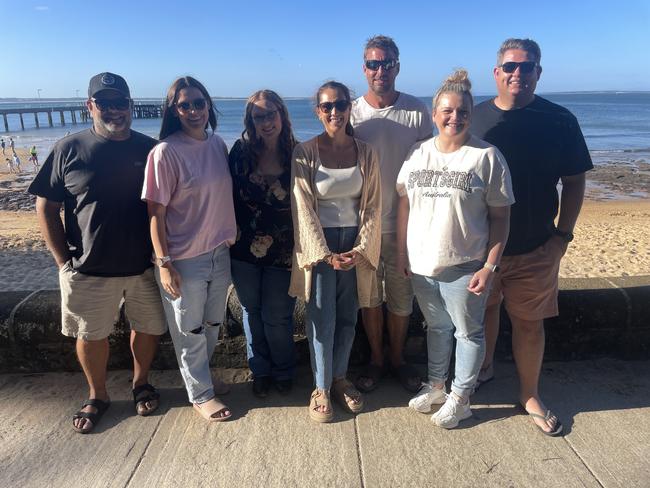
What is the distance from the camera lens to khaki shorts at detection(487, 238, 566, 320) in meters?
3.02

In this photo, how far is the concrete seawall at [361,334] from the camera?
3.41 m

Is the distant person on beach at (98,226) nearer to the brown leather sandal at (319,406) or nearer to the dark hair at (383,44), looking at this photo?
the brown leather sandal at (319,406)

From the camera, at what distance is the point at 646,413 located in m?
3.01

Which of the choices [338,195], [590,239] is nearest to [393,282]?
[338,195]

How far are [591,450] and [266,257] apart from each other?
2.13 meters

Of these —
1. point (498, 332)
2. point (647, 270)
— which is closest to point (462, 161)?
point (498, 332)

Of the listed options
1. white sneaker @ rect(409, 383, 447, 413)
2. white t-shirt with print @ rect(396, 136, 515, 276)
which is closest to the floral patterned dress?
white t-shirt with print @ rect(396, 136, 515, 276)

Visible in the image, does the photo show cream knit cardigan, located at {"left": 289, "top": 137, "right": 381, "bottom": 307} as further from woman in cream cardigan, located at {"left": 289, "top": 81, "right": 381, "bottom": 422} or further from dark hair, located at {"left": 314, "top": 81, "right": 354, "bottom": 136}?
dark hair, located at {"left": 314, "top": 81, "right": 354, "bottom": 136}

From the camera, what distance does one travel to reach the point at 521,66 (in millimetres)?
2830

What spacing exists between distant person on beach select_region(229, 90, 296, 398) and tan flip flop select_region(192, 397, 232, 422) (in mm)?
283

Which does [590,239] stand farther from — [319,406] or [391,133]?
[319,406]

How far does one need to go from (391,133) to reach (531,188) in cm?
92

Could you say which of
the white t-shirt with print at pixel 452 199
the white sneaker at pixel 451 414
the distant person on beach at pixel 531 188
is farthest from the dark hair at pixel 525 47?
the white sneaker at pixel 451 414

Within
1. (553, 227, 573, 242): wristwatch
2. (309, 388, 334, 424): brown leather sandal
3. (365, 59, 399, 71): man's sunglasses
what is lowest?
(309, 388, 334, 424): brown leather sandal
